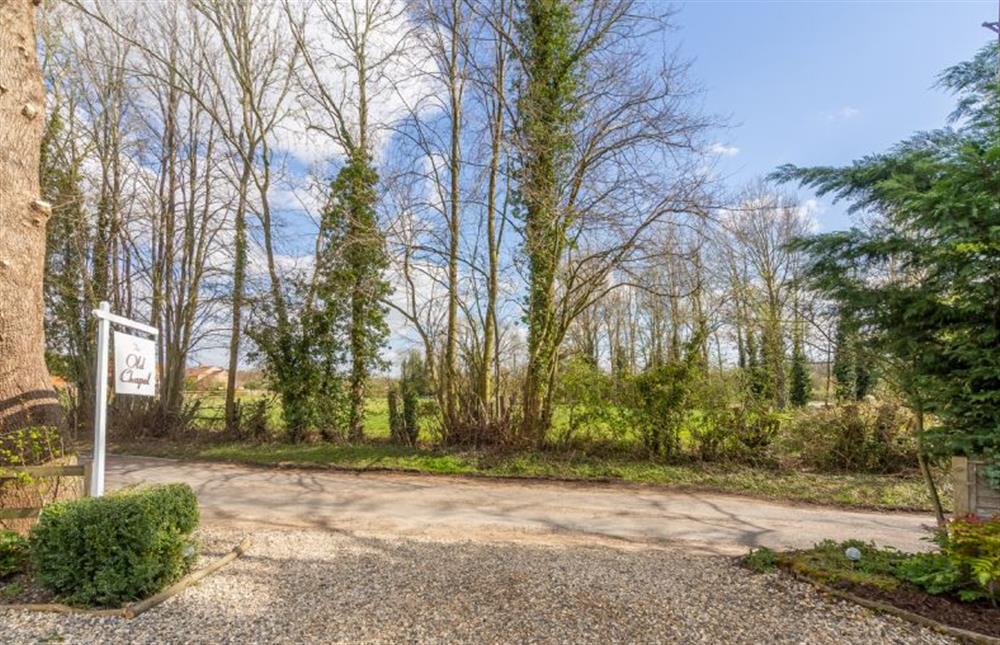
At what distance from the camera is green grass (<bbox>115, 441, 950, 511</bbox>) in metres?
7.34

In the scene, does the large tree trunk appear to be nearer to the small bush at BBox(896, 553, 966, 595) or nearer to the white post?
the white post

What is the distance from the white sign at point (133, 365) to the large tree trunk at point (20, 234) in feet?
3.99

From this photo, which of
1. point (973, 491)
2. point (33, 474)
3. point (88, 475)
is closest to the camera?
point (973, 491)

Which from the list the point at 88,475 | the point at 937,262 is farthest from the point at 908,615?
the point at 88,475

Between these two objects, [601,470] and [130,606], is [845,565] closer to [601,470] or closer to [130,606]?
[601,470]

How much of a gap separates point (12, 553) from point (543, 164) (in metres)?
8.63

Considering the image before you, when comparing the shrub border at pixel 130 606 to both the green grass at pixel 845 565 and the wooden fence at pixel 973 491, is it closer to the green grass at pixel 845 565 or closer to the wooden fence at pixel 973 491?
the green grass at pixel 845 565

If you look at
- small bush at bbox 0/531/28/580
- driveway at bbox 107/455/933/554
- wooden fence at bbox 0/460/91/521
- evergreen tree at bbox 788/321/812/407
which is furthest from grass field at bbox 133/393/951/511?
evergreen tree at bbox 788/321/812/407

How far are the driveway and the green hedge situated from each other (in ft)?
6.77

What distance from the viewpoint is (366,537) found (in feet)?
16.9

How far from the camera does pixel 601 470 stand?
337 inches

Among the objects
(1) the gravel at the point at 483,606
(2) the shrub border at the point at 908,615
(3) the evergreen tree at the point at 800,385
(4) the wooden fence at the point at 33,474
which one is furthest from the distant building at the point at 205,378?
(3) the evergreen tree at the point at 800,385

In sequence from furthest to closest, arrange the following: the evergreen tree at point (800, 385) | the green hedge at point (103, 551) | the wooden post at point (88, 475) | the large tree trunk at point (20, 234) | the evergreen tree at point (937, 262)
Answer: the evergreen tree at point (800, 385) → the large tree trunk at point (20, 234) → the wooden post at point (88, 475) → the evergreen tree at point (937, 262) → the green hedge at point (103, 551)

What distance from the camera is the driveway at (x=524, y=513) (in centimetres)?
548
